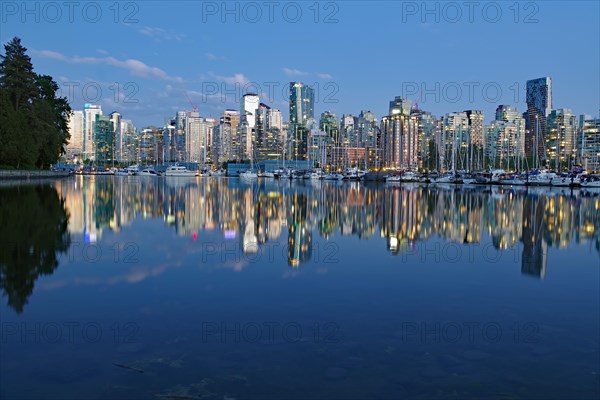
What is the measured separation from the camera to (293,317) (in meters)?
10.1

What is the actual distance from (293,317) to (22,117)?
8196 centimetres

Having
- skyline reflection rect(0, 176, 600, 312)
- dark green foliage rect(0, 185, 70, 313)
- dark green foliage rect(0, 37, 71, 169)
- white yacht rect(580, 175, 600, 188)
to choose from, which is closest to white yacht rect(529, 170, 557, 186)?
white yacht rect(580, 175, 600, 188)

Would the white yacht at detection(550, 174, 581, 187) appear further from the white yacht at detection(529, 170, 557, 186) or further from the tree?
the tree

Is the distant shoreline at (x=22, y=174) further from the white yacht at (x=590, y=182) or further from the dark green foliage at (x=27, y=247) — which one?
the white yacht at (x=590, y=182)

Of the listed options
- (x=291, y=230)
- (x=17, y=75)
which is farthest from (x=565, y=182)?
(x=17, y=75)

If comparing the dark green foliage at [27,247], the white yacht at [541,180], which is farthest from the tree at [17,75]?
the white yacht at [541,180]

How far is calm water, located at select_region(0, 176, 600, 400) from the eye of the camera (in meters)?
7.07

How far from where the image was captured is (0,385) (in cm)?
678

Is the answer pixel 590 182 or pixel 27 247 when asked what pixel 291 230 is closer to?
pixel 27 247

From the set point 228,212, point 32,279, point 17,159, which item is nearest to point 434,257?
point 32,279

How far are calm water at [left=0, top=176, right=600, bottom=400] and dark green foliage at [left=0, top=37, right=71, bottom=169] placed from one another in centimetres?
6146

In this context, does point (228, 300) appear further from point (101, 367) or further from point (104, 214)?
point (104, 214)

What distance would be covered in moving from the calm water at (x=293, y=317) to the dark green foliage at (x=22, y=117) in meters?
61.5

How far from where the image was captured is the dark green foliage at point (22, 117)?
74.5m
